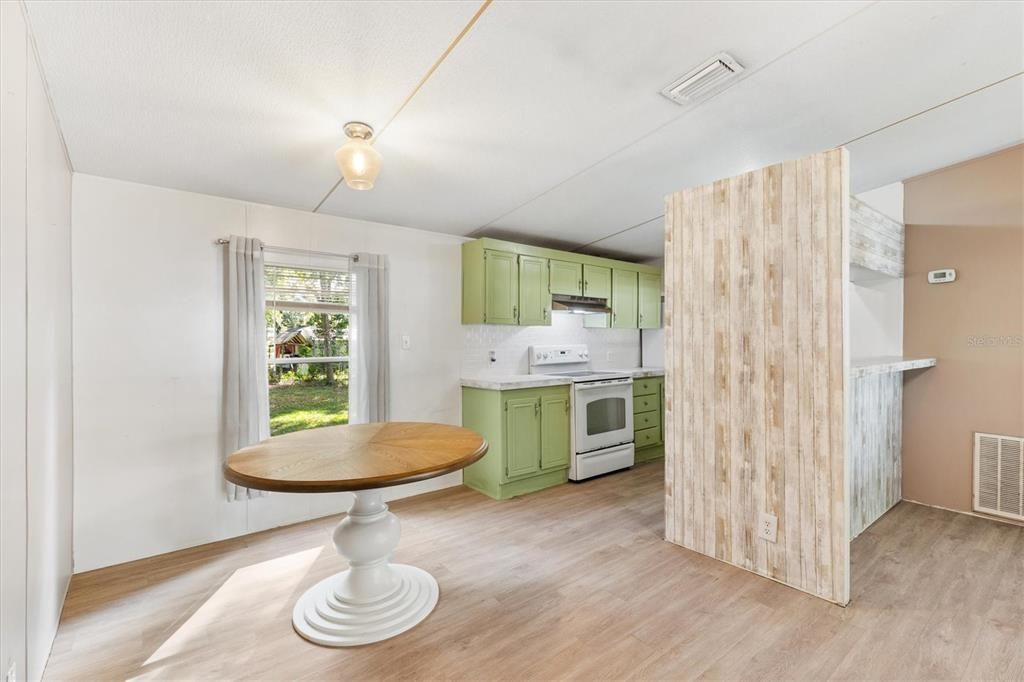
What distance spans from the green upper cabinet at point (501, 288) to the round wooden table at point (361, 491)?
5.59 feet

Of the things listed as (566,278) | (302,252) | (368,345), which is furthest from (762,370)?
(302,252)

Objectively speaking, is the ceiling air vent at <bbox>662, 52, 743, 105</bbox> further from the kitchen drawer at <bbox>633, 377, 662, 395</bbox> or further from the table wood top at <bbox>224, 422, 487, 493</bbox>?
the kitchen drawer at <bbox>633, 377, 662, 395</bbox>

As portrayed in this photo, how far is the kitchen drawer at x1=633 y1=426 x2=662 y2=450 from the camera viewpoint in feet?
14.8

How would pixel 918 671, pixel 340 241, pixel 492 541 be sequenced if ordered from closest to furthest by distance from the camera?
pixel 918 671 < pixel 492 541 < pixel 340 241

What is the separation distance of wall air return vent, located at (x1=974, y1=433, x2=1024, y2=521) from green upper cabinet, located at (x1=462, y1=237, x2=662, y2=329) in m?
2.95

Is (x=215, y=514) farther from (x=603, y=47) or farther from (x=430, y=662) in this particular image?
(x=603, y=47)

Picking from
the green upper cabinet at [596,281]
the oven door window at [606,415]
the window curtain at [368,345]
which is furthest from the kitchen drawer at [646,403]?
the window curtain at [368,345]

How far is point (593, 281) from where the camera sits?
4.67 metres

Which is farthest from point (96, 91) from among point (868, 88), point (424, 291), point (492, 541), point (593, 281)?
point (593, 281)

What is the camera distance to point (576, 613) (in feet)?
6.58

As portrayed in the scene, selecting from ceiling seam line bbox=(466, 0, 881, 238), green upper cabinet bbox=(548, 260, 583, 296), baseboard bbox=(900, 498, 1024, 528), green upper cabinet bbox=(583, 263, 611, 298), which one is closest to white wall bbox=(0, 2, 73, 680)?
ceiling seam line bbox=(466, 0, 881, 238)

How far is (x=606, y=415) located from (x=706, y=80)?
9.61ft

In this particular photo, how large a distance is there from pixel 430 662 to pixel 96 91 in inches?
107

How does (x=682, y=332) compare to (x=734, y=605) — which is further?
(x=682, y=332)
